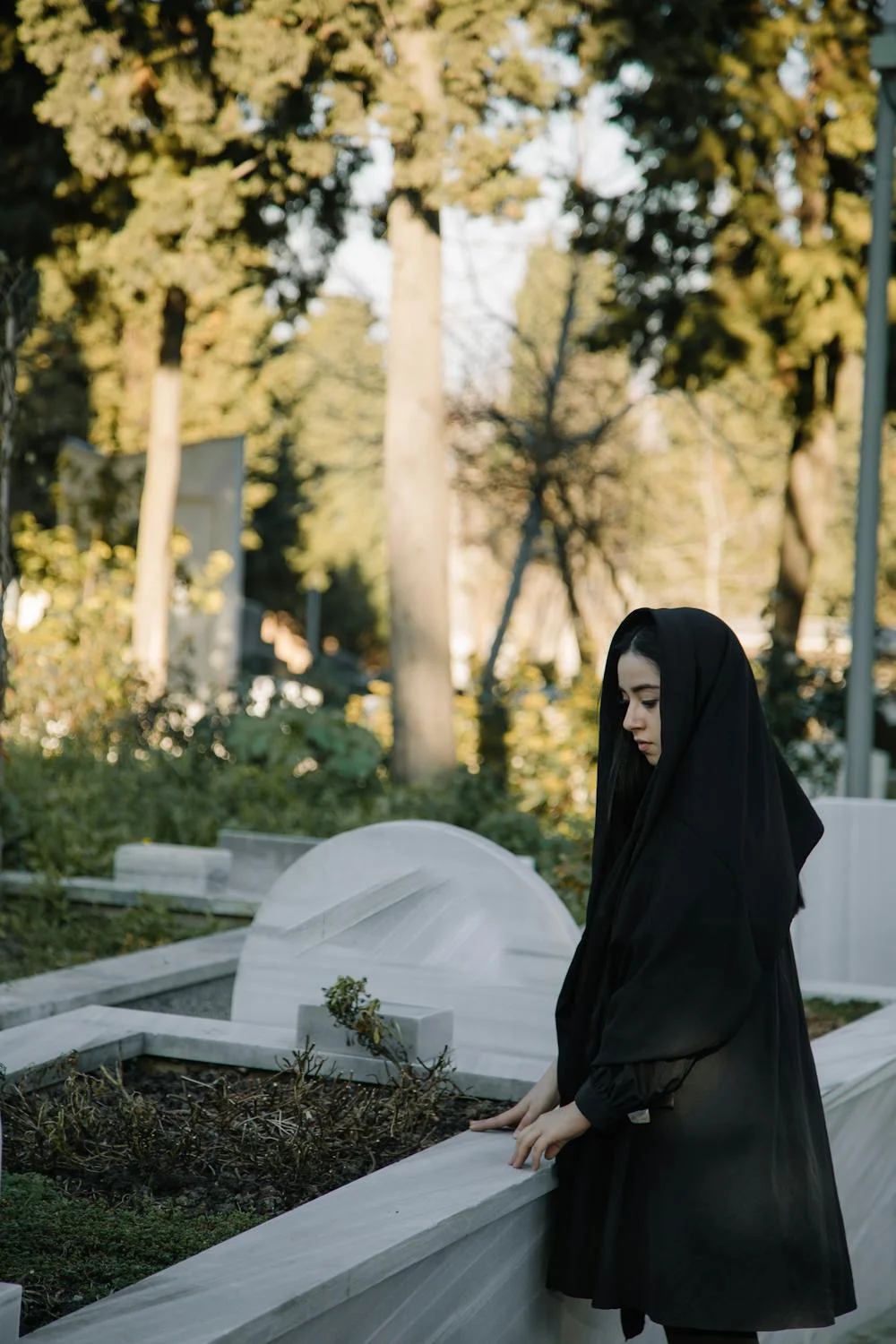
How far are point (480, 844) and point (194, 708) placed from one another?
13327mm

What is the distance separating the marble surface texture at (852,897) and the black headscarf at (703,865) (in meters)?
3.79

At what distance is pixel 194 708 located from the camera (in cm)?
1747

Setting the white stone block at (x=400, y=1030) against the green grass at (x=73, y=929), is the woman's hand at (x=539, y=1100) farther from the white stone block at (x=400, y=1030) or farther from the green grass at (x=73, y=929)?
the green grass at (x=73, y=929)

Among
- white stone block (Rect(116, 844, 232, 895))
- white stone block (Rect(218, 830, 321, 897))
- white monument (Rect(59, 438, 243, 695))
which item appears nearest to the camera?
white stone block (Rect(116, 844, 232, 895))

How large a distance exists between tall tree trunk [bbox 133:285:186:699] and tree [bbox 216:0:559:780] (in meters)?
3.57

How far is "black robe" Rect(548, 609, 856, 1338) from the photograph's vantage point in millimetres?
2674

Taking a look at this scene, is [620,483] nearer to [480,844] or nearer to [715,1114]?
[480,844]

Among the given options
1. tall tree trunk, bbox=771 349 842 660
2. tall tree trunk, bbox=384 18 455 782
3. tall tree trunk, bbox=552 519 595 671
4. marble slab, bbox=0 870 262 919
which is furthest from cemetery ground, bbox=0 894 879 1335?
tall tree trunk, bbox=552 519 595 671

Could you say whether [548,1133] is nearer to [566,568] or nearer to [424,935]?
[424,935]

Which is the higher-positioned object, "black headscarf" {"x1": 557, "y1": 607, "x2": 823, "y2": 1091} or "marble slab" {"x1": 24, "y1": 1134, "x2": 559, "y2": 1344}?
"black headscarf" {"x1": 557, "y1": 607, "x2": 823, "y2": 1091}

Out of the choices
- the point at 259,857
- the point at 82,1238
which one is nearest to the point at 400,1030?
the point at 82,1238

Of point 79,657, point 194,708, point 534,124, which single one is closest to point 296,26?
point 534,124

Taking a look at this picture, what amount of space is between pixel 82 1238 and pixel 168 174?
11663mm

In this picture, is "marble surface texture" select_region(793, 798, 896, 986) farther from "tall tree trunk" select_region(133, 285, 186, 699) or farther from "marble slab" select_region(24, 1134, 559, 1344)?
"tall tree trunk" select_region(133, 285, 186, 699)
